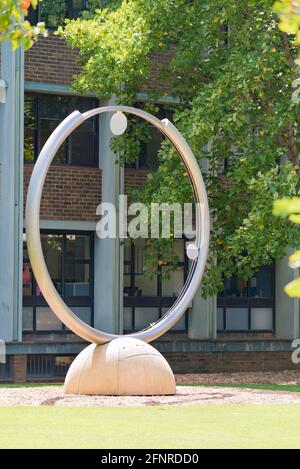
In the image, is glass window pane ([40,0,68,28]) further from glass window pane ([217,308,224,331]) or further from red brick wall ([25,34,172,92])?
glass window pane ([217,308,224,331])

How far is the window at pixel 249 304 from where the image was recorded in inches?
1312

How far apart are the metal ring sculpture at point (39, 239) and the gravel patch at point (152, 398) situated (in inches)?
46.3

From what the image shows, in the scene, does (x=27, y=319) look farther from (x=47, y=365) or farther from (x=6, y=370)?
(x=6, y=370)

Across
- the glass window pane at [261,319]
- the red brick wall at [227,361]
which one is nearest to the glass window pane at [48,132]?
the red brick wall at [227,361]

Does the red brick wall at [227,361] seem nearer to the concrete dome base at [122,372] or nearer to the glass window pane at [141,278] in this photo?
the glass window pane at [141,278]

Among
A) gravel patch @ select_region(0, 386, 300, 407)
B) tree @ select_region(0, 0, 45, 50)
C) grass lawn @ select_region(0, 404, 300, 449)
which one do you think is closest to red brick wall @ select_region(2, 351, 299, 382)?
gravel patch @ select_region(0, 386, 300, 407)

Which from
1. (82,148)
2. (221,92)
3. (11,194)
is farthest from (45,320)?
(221,92)

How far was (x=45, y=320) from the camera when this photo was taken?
3000 cm

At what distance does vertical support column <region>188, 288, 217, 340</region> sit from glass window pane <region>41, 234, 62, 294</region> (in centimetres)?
377

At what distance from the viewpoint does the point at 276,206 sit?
6.48m

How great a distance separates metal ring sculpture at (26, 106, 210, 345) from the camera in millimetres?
20109

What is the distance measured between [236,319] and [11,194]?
810 cm

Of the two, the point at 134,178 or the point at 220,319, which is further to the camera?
the point at 220,319
